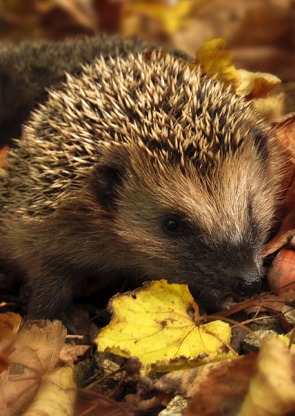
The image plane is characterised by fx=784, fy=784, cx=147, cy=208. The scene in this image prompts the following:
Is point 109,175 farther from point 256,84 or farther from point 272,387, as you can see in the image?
point 272,387

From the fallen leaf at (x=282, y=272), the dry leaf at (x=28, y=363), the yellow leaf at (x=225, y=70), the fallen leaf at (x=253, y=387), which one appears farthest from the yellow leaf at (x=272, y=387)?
the yellow leaf at (x=225, y=70)

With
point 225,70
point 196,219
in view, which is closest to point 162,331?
point 196,219

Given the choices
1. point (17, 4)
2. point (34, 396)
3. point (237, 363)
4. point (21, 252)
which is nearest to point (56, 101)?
point (21, 252)

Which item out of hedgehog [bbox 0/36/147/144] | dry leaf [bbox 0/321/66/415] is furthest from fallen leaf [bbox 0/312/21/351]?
hedgehog [bbox 0/36/147/144]

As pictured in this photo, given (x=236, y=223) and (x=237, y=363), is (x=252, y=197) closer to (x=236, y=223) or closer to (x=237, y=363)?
(x=236, y=223)

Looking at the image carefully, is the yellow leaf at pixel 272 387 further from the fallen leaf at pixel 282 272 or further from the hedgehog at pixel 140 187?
the fallen leaf at pixel 282 272
